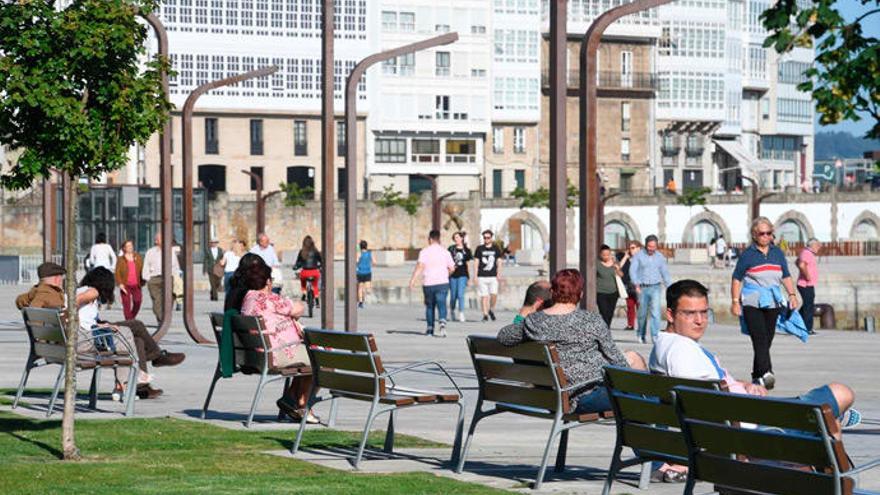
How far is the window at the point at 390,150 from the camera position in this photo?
105812 millimetres

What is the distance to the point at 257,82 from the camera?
331 ft

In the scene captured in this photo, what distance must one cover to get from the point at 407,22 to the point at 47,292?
9186cm

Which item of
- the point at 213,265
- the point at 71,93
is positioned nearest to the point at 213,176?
the point at 213,265

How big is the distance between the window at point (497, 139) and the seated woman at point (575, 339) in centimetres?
10084

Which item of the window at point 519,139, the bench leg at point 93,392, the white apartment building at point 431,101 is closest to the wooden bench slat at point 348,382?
the bench leg at point 93,392

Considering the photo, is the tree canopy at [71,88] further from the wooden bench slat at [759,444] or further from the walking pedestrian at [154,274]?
the walking pedestrian at [154,274]

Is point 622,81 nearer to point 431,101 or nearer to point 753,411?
point 431,101

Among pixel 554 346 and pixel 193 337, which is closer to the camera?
pixel 554 346

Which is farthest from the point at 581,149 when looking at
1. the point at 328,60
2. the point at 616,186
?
the point at 616,186

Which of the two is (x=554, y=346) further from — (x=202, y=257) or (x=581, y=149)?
(x=202, y=257)

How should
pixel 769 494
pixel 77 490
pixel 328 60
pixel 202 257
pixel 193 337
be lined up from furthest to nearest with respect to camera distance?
pixel 202 257 < pixel 193 337 < pixel 328 60 < pixel 77 490 < pixel 769 494

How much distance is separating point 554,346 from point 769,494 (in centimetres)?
349

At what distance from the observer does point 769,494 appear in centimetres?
835

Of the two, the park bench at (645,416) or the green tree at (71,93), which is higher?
the green tree at (71,93)
